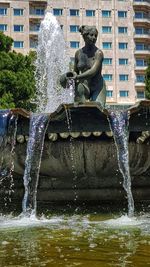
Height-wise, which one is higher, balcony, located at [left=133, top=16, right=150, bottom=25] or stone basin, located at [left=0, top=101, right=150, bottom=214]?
balcony, located at [left=133, top=16, right=150, bottom=25]

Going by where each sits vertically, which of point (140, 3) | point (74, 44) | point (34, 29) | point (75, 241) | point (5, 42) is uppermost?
point (140, 3)

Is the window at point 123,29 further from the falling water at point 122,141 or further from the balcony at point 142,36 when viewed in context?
the falling water at point 122,141

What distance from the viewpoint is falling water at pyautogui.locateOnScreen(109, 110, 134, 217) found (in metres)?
7.02

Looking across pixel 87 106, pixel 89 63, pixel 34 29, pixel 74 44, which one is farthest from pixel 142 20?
pixel 87 106

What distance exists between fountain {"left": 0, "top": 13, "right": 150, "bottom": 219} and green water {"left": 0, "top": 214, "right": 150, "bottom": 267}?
35.2 inches

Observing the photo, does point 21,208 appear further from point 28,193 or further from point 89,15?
point 89,15

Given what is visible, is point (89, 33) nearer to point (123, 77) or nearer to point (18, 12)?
point (123, 77)

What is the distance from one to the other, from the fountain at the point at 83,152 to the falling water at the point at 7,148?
0.06 m

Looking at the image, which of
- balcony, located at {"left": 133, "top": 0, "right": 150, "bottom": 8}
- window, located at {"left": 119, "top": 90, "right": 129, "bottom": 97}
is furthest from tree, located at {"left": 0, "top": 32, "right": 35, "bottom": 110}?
balcony, located at {"left": 133, "top": 0, "right": 150, "bottom": 8}

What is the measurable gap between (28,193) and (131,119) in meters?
2.00

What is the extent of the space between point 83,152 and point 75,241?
8.29 ft

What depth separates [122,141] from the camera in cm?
717

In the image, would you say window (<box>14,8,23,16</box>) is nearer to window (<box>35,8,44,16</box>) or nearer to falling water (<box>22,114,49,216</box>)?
window (<box>35,8,44,16</box>)

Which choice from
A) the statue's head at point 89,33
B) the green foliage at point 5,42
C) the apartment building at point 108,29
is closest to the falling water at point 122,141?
the statue's head at point 89,33
